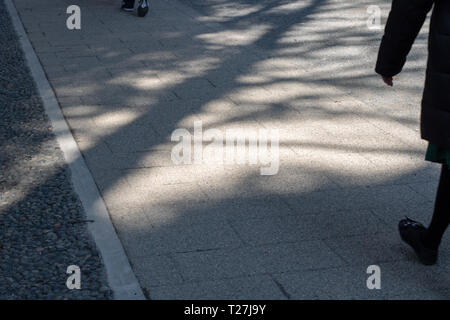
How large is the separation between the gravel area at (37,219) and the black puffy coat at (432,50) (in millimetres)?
1810

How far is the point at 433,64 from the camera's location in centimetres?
324

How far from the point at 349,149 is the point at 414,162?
1.68ft

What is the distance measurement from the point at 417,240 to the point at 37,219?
2246 mm

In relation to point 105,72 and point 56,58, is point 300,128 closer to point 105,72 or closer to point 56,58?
point 105,72

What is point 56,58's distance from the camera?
7840 millimetres

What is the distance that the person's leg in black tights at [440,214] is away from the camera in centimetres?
339

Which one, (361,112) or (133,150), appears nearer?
(133,150)

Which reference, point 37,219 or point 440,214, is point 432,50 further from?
point 37,219

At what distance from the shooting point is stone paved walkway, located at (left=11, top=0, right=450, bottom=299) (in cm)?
360

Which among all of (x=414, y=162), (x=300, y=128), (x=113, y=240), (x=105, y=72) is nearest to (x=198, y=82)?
(x=105, y=72)
